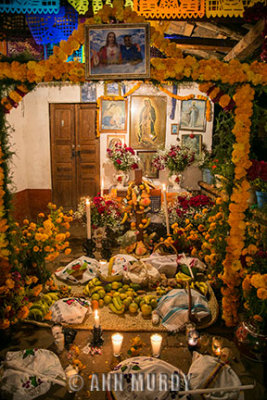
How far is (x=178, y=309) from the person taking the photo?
3523mm

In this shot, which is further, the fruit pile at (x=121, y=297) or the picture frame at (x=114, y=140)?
the picture frame at (x=114, y=140)

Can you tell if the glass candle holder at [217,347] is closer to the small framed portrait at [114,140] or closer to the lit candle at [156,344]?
the lit candle at [156,344]

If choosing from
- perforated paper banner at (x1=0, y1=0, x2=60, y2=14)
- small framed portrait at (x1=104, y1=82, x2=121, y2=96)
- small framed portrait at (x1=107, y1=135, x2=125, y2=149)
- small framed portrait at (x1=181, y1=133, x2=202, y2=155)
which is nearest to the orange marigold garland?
perforated paper banner at (x1=0, y1=0, x2=60, y2=14)

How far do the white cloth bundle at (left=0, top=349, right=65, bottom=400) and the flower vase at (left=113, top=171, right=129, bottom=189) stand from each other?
4728 mm

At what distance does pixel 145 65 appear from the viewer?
10.8 ft

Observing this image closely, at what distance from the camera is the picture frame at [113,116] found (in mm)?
7664

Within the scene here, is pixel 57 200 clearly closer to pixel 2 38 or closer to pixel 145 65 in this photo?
pixel 2 38

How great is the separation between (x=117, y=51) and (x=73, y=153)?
486 centimetres

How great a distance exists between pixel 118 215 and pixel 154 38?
3.58 meters

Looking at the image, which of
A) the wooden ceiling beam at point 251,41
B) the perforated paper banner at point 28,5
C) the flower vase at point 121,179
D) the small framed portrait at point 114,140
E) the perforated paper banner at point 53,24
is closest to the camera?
the wooden ceiling beam at point 251,41

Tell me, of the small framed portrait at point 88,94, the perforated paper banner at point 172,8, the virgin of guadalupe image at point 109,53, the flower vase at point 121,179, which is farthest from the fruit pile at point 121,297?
the small framed portrait at point 88,94

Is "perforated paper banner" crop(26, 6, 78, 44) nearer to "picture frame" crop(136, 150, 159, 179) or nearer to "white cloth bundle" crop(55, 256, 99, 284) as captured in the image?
"picture frame" crop(136, 150, 159, 179)

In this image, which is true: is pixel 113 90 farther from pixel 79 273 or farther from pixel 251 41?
pixel 79 273

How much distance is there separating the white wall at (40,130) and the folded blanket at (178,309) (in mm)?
4934
